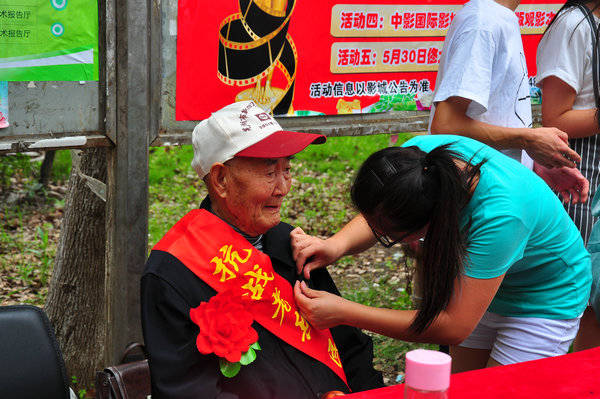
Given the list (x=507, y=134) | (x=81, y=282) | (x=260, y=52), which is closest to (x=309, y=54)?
(x=260, y=52)

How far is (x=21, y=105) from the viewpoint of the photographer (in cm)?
301

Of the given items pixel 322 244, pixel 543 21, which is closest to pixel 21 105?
pixel 322 244

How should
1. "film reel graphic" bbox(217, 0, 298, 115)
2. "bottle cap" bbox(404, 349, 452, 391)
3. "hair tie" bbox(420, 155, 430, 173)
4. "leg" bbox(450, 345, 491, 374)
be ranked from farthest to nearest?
"film reel graphic" bbox(217, 0, 298, 115) < "leg" bbox(450, 345, 491, 374) < "hair tie" bbox(420, 155, 430, 173) < "bottle cap" bbox(404, 349, 452, 391)

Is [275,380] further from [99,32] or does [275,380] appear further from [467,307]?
[99,32]

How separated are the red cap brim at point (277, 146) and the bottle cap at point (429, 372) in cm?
111

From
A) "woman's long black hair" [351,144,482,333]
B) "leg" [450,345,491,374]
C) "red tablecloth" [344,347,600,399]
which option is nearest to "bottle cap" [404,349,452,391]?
"red tablecloth" [344,347,600,399]

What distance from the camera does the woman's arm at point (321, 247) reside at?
2725 mm

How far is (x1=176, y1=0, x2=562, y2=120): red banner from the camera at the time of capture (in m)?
3.40

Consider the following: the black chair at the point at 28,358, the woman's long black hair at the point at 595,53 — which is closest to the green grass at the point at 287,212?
the woman's long black hair at the point at 595,53

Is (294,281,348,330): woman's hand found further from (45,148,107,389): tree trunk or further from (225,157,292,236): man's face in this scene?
(45,148,107,389): tree trunk

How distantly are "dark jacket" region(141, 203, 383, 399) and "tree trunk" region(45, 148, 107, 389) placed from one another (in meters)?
1.67

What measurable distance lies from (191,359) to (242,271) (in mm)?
367

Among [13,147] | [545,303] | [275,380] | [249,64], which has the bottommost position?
[275,380]

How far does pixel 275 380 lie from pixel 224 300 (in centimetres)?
35
